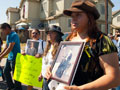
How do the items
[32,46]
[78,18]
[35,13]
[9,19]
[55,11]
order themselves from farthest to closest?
[9,19] → [35,13] → [55,11] → [32,46] → [78,18]

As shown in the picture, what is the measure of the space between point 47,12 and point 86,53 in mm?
28283

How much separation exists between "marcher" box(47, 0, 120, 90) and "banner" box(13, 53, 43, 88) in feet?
7.93

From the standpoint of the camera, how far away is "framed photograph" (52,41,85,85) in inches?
55.9

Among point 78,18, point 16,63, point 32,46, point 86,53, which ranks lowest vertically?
point 16,63

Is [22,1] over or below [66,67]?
over

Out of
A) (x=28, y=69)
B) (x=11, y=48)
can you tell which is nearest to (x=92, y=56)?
(x=28, y=69)

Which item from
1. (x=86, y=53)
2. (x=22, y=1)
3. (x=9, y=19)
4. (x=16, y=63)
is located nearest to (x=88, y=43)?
(x=86, y=53)

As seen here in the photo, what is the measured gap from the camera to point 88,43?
1497 mm

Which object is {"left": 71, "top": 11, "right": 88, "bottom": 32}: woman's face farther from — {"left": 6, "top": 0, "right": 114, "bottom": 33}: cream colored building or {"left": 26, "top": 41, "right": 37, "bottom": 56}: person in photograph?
{"left": 6, "top": 0, "right": 114, "bottom": 33}: cream colored building

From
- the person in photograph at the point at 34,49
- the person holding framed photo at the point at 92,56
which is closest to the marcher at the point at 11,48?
the person in photograph at the point at 34,49

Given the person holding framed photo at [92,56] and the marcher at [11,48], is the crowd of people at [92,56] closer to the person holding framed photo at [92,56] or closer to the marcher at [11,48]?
the person holding framed photo at [92,56]

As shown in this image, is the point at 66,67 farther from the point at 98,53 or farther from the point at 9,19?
the point at 9,19

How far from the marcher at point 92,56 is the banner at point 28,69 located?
2418mm

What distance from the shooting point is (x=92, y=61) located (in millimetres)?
1455
